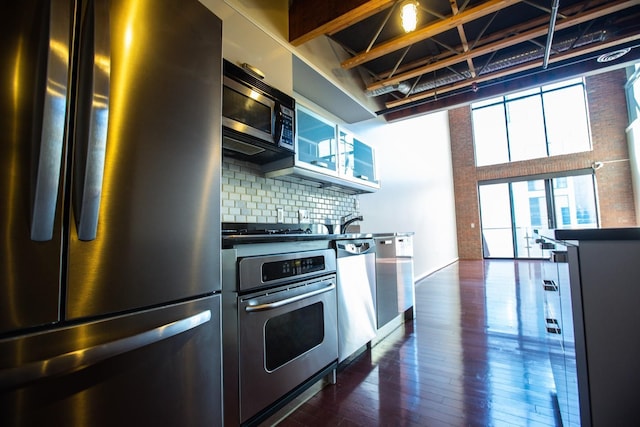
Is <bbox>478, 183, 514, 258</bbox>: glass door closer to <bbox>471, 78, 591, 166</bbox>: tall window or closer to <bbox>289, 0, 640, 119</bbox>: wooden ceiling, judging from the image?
<bbox>471, 78, 591, 166</bbox>: tall window

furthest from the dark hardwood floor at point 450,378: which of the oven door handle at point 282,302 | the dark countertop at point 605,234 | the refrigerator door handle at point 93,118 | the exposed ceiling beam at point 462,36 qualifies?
the exposed ceiling beam at point 462,36

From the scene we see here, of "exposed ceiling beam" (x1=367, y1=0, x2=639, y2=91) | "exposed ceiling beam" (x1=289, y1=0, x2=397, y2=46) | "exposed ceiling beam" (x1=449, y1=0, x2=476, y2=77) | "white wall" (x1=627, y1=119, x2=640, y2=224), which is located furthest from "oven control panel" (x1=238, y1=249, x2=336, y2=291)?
"white wall" (x1=627, y1=119, x2=640, y2=224)

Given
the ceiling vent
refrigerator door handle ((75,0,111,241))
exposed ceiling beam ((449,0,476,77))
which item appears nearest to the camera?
refrigerator door handle ((75,0,111,241))

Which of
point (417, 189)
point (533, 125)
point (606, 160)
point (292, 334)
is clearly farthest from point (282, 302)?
point (533, 125)

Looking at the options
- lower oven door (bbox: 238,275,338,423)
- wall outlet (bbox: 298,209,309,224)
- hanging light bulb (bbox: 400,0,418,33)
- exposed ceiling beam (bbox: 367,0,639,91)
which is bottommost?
lower oven door (bbox: 238,275,338,423)

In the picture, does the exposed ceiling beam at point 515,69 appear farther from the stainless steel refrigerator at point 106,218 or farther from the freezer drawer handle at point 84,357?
the freezer drawer handle at point 84,357

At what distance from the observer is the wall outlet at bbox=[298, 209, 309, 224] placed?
2652mm

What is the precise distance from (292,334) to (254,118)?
4.28 feet

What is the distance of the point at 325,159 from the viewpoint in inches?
101

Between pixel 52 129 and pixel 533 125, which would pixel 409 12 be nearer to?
pixel 52 129

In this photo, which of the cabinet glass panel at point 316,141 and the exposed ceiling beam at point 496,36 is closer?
the cabinet glass panel at point 316,141

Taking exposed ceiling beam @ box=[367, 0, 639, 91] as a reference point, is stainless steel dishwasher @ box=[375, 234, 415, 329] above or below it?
below

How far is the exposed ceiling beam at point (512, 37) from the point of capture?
7.32ft

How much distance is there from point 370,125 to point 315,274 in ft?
10.1
